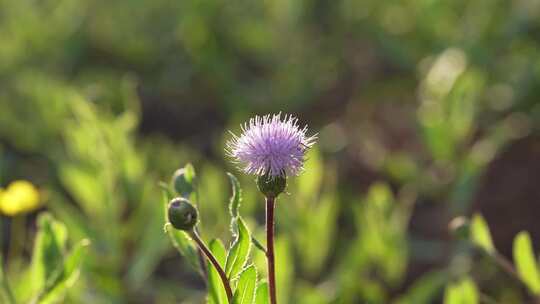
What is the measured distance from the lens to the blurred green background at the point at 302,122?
193 cm

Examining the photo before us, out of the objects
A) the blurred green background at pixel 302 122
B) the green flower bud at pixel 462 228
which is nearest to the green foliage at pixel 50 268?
the blurred green background at pixel 302 122

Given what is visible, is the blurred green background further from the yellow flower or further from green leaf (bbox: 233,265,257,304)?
green leaf (bbox: 233,265,257,304)

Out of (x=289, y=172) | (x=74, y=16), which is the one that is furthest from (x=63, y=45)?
(x=289, y=172)

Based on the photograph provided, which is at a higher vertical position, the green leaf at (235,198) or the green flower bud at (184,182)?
the green flower bud at (184,182)

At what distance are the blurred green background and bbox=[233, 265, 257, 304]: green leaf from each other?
46 centimetres

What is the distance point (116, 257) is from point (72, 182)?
0.29m

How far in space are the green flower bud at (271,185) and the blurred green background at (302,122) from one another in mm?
536

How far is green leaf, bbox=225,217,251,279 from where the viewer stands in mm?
1091

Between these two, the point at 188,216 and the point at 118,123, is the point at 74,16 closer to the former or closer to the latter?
the point at 118,123

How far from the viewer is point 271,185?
105 cm

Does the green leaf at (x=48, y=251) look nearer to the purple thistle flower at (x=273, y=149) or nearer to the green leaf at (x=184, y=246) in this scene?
the green leaf at (x=184, y=246)

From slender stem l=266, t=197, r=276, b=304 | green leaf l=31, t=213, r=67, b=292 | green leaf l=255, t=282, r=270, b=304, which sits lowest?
green leaf l=255, t=282, r=270, b=304

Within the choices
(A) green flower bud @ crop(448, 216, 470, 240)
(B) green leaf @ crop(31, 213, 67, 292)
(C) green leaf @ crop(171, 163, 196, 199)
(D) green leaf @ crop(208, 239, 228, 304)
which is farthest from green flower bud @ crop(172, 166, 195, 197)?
(A) green flower bud @ crop(448, 216, 470, 240)

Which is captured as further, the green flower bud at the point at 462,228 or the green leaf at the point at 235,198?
the green flower bud at the point at 462,228
